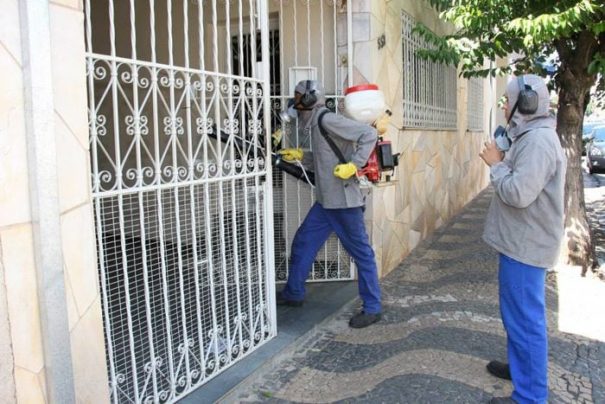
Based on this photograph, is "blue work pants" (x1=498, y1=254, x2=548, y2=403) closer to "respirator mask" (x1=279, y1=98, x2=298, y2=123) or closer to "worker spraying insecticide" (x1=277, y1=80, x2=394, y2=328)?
"worker spraying insecticide" (x1=277, y1=80, x2=394, y2=328)

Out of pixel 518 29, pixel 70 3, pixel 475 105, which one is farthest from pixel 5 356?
pixel 475 105

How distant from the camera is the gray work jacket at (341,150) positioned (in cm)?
407

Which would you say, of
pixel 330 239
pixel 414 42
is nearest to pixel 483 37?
pixel 414 42

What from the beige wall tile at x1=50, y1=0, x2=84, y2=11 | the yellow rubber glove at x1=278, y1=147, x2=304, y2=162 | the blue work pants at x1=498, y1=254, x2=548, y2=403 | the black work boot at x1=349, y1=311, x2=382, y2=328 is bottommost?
the black work boot at x1=349, y1=311, x2=382, y2=328

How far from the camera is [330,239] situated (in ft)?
17.4

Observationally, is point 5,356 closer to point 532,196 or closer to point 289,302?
point 532,196

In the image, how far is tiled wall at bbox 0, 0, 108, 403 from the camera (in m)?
1.99

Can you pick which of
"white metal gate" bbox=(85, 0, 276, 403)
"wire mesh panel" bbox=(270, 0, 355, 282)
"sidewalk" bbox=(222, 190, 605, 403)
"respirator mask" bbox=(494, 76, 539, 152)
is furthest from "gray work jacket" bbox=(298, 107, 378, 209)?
"respirator mask" bbox=(494, 76, 539, 152)

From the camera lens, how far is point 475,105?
37.8ft

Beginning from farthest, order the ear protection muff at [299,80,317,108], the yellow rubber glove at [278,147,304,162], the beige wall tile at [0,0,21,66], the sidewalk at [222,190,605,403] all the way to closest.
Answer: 1. the yellow rubber glove at [278,147,304,162]
2. the ear protection muff at [299,80,317,108]
3. the sidewalk at [222,190,605,403]
4. the beige wall tile at [0,0,21,66]

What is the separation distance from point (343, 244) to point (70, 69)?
2.63 meters

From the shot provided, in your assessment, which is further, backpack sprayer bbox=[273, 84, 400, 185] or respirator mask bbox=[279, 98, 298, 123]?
respirator mask bbox=[279, 98, 298, 123]

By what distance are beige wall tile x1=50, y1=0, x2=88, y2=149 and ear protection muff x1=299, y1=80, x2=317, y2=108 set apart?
6.95 ft

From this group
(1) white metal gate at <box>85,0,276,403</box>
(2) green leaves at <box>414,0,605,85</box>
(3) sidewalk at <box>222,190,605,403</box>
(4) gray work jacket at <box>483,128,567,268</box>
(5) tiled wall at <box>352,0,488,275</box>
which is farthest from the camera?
(5) tiled wall at <box>352,0,488,275</box>
